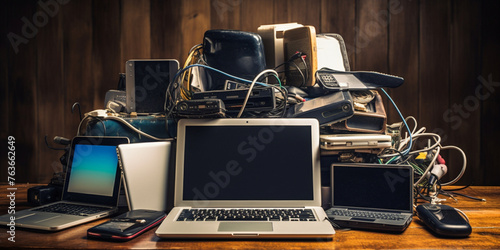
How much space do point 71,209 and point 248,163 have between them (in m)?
0.46

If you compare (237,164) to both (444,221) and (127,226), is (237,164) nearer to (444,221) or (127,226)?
(127,226)

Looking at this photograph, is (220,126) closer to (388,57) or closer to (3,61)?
(388,57)

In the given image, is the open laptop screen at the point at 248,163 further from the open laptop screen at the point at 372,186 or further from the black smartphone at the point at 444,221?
the black smartphone at the point at 444,221

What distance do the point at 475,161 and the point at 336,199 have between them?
1.19 m

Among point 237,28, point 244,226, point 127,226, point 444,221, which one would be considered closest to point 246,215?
point 244,226

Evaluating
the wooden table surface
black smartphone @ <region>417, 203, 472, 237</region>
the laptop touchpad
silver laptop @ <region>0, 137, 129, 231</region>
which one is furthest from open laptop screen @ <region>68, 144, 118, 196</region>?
black smartphone @ <region>417, 203, 472, 237</region>

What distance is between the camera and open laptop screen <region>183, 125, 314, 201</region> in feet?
2.76

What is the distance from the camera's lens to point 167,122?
0.95m

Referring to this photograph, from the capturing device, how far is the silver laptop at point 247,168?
825 mm

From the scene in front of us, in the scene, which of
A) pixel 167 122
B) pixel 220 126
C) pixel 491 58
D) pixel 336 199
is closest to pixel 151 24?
pixel 167 122

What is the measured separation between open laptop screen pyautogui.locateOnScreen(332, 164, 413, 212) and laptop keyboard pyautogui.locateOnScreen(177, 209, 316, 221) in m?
0.11

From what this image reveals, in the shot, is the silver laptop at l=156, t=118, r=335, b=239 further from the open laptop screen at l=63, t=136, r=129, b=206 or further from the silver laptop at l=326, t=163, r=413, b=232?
the open laptop screen at l=63, t=136, r=129, b=206

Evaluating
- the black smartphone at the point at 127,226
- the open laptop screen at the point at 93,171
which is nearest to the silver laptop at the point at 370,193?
the black smartphone at the point at 127,226

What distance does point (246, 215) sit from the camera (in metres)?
0.77
